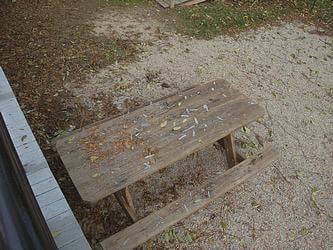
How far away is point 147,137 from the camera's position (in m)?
2.30

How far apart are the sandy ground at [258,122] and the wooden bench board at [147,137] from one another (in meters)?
0.62

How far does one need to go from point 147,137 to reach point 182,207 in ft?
1.59

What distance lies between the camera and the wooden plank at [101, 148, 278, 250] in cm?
211

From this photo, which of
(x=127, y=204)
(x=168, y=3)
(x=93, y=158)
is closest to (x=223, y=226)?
(x=127, y=204)

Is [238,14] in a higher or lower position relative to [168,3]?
lower

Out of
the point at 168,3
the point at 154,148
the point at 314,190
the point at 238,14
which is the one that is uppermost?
the point at 154,148

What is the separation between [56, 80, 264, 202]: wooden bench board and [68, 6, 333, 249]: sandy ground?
0.62m

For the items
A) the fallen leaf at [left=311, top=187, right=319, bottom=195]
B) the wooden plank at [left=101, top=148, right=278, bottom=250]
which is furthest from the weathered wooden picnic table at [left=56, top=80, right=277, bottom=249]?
the fallen leaf at [left=311, top=187, right=319, bottom=195]

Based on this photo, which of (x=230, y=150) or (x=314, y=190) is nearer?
(x=230, y=150)

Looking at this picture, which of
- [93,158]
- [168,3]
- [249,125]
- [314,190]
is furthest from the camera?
[168,3]

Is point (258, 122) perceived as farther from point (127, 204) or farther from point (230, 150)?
point (127, 204)

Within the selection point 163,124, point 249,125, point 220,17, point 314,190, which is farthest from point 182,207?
point 220,17

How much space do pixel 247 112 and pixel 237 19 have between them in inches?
109

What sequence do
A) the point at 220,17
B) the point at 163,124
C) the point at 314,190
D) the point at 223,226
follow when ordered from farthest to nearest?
the point at 220,17, the point at 314,190, the point at 223,226, the point at 163,124
